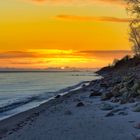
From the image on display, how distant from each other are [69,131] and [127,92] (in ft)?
30.2

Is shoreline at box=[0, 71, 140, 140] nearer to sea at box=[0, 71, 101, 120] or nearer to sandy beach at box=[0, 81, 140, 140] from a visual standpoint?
sandy beach at box=[0, 81, 140, 140]

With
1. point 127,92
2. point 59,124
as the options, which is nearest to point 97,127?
point 59,124

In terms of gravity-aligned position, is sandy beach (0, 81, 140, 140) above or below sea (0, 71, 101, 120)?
above

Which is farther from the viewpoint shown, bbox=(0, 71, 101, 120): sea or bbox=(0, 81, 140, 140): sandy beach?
bbox=(0, 71, 101, 120): sea

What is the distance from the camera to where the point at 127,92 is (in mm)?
24766

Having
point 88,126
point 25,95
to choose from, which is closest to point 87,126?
point 88,126

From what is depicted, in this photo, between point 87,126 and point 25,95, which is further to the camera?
point 25,95

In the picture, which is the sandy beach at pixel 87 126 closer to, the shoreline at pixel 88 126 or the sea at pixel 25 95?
the shoreline at pixel 88 126

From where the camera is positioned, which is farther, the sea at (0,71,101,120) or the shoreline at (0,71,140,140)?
Result: the sea at (0,71,101,120)

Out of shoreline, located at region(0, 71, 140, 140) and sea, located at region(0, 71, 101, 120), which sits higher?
shoreline, located at region(0, 71, 140, 140)

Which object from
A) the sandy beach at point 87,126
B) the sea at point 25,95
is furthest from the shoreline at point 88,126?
the sea at point 25,95

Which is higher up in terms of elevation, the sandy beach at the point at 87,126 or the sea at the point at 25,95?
the sandy beach at the point at 87,126

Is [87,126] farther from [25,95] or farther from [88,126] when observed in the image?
[25,95]

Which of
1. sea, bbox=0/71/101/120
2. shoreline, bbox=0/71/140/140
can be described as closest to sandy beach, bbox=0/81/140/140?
shoreline, bbox=0/71/140/140
